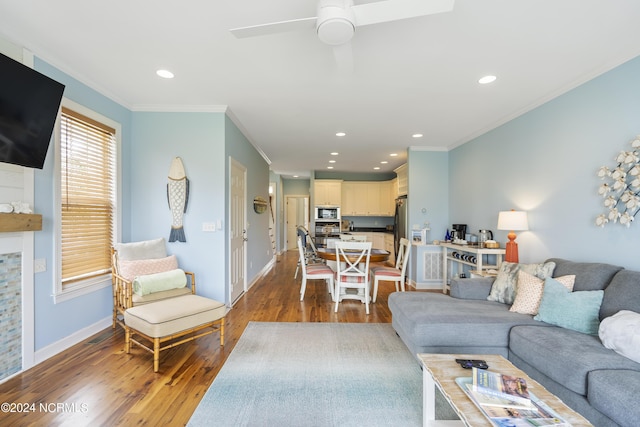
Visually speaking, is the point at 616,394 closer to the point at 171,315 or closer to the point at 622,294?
the point at 622,294

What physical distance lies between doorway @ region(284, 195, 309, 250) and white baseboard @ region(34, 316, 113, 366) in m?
7.35

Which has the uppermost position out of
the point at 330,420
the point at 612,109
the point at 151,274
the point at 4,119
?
the point at 612,109

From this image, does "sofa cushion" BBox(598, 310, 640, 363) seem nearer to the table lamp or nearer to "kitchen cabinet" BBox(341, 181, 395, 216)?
the table lamp

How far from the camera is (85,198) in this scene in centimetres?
304

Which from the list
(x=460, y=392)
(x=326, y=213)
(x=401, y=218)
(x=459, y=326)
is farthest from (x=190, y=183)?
(x=326, y=213)

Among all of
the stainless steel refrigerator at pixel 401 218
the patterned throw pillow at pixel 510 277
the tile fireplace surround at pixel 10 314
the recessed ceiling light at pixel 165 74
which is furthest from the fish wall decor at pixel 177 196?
the stainless steel refrigerator at pixel 401 218

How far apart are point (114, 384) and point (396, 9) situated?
3.13 metres

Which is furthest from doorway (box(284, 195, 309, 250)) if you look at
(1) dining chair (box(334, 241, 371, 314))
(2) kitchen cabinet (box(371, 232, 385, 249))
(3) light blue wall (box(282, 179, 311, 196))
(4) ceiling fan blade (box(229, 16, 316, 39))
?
(4) ceiling fan blade (box(229, 16, 316, 39))

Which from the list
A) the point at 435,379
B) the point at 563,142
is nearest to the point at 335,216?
the point at 563,142

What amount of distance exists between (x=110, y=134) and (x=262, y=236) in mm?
3590

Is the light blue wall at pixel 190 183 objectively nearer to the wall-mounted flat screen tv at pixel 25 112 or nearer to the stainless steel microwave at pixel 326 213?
the wall-mounted flat screen tv at pixel 25 112

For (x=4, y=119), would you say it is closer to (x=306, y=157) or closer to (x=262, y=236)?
(x=262, y=236)

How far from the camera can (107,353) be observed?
2658 millimetres

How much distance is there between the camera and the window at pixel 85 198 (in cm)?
277
